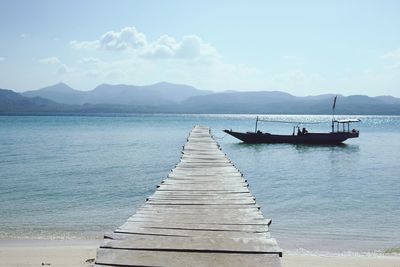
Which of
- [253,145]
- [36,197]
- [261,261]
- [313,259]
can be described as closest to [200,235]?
[261,261]

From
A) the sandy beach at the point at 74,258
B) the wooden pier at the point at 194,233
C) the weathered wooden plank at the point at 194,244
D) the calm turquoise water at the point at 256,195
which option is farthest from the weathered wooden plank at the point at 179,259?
the calm turquoise water at the point at 256,195

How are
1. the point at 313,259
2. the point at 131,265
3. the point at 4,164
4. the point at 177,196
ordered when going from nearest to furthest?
1. the point at 131,265
2. the point at 177,196
3. the point at 313,259
4. the point at 4,164

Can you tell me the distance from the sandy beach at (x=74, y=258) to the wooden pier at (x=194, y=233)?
253 centimetres

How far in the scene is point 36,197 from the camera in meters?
18.9

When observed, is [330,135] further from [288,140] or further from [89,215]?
[89,215]

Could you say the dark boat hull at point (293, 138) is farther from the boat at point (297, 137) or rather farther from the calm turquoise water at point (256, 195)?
the calm turquoise water at point (256, 195)

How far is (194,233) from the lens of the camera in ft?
20.3

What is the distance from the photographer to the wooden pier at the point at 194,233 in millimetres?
5105

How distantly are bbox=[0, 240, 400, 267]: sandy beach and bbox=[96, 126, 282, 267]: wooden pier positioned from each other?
8.30ft

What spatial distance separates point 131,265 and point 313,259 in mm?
6850

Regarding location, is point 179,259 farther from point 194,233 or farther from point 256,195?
point 256,195

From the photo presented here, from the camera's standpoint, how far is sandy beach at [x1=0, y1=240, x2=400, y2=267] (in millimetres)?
9875

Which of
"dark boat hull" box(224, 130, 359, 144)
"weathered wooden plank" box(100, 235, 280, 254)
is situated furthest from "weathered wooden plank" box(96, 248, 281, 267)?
"dark boat hull" box(224, 130, 359, 144)

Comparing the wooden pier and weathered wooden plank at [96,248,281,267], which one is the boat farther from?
weathered wooden plank at [96,248,281,267]
